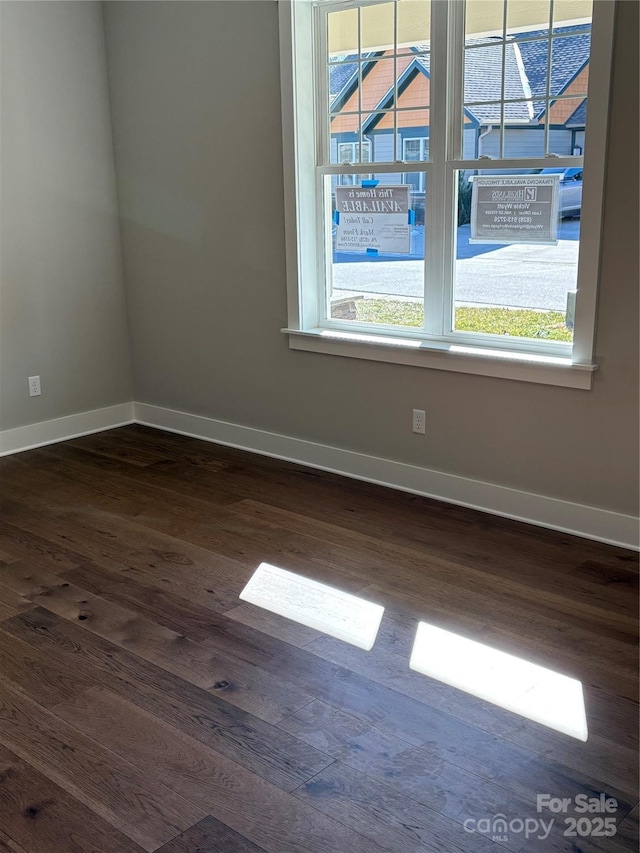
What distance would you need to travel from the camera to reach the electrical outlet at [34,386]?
4742 mm

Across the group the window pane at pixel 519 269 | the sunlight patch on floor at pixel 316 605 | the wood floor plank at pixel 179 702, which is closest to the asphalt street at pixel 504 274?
the window pane at pixel 519 269

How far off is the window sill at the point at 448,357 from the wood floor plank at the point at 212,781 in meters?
1.98

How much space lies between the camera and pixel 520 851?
1.84 m

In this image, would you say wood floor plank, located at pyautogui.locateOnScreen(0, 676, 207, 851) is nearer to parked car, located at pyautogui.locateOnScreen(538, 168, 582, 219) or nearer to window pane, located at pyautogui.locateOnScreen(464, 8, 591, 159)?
parked car, located at pyautogui.locateOnScreen(538, 168, 582, 219)

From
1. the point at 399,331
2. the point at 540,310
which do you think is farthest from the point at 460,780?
the point at 399,331

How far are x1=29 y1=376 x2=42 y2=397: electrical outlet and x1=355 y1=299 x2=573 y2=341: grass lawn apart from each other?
1.95m

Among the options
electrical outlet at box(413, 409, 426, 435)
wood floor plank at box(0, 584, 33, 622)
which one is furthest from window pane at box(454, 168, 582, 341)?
wood floor plank at box(0, 584, 33, 622)

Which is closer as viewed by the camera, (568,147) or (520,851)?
(520,851)

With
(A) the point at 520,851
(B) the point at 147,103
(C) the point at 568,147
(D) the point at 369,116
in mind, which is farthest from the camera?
(B) the point at 147,103

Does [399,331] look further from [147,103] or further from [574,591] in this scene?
[147,103]

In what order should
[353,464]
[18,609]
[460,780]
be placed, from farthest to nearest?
[353,464], [18,609], [460,780]

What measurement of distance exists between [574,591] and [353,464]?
146 cm

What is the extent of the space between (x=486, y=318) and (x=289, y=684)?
6.14 feet

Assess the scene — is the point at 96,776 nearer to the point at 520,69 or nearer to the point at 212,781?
the point at 212,781
